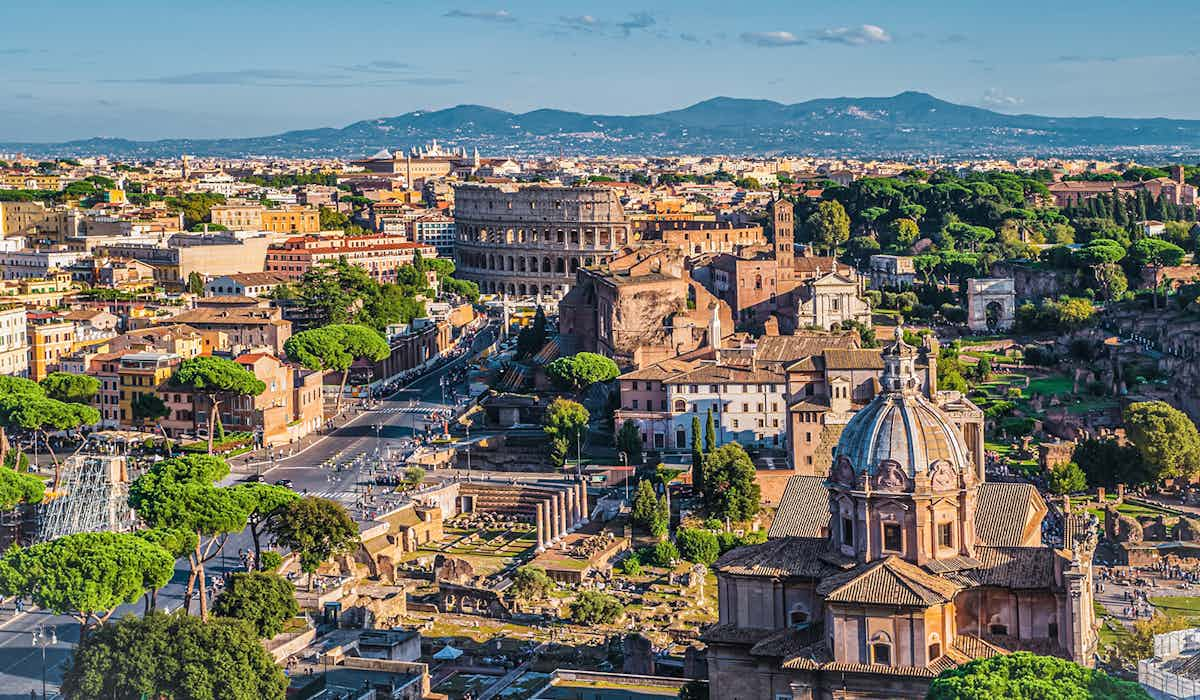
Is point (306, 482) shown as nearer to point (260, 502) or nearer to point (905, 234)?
point (260, 502)

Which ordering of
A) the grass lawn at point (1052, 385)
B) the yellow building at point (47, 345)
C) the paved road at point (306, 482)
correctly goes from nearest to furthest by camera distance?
the paved road at point (306, 482) < the yellow building at point (47, 345) < the grass lawn at point (1052, 385)

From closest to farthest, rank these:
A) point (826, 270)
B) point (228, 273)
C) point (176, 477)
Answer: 1. point (176, 477)
2. point (826, 270)
3. point (228, 273)

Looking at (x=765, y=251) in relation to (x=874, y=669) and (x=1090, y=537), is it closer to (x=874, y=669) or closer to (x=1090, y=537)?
(x=1090, y=537)

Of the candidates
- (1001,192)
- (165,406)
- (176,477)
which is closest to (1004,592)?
(176,477)

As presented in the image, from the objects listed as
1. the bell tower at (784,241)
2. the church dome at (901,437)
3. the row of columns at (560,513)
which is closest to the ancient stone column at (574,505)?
the row of columns at (560,513)

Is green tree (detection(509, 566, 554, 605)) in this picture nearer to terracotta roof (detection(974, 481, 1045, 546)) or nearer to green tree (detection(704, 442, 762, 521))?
green tree (detection(704, 442, 762, 521))

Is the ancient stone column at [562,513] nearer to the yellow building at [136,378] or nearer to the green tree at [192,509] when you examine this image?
the green tree at [192,509]

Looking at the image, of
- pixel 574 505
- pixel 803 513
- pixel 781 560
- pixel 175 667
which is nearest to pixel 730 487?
pixel 574 505
